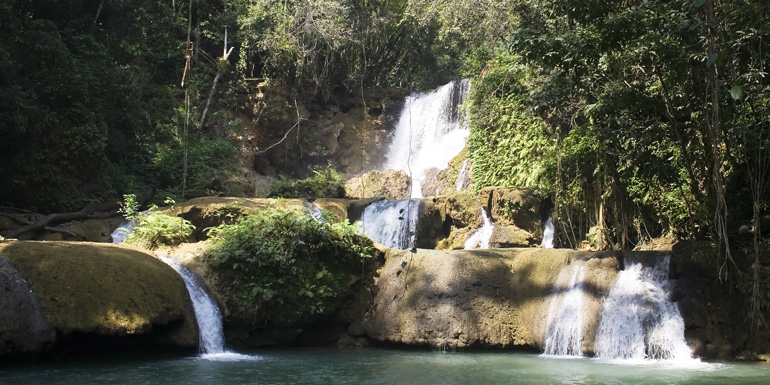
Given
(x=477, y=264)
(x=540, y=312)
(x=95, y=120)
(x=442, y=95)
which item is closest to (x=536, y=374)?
(x=540, y=312)

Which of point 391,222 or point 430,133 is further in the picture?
point 430,133

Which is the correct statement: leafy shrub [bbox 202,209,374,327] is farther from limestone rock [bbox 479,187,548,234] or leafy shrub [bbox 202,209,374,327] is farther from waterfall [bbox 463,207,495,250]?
limestone rock [bbox 479,187,548,234]

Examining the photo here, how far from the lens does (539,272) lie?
39.8 feet

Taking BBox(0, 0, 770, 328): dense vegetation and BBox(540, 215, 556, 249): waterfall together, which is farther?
BBox(540, 215, 556, 249): waterfall

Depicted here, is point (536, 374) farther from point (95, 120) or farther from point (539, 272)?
point (95, 120)

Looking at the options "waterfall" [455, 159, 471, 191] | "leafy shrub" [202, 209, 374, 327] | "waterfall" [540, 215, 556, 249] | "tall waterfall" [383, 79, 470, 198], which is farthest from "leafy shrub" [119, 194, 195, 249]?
"tall waterfall" [383, 79, 470, 198]

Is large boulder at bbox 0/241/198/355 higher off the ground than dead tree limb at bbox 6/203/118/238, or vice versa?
dead tree limb at bbox 6/203/118/238

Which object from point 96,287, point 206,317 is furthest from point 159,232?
point 96,287

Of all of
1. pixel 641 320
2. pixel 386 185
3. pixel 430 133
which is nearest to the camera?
pixel 641 320

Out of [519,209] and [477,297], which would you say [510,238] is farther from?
[477,297]

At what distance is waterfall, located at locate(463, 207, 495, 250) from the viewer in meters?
16.2

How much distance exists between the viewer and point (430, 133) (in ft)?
86.3

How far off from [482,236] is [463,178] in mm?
4851

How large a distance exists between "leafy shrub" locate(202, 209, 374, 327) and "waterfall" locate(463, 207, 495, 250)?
4076 mm
